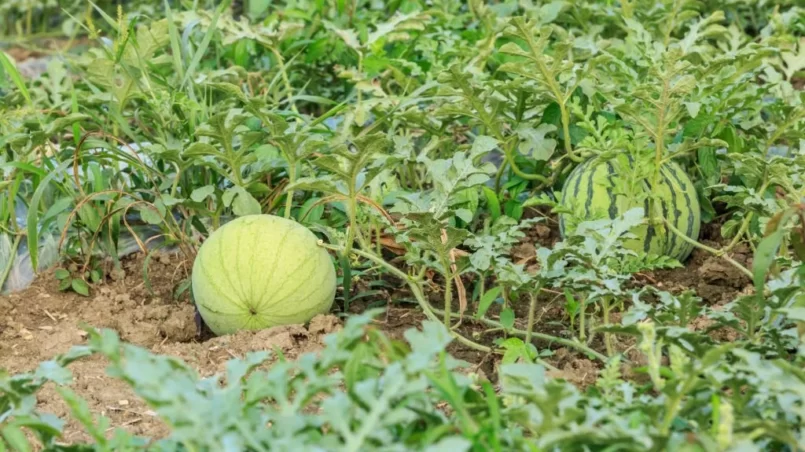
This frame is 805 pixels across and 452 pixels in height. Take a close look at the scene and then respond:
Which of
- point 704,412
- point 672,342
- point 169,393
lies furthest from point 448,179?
point 169,393

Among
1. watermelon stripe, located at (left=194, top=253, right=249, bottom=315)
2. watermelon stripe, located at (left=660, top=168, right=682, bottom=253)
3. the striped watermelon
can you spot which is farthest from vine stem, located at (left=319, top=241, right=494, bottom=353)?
watermelon stripe, located at (left=660, top=168, right=682, bottom=253)

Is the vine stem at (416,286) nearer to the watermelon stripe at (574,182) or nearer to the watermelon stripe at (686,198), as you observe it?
the watermelon stripe at (574,182)

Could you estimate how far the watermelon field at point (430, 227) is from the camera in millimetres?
2254

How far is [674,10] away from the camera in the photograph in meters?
3.93

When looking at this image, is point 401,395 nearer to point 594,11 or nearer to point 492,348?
point 492,348

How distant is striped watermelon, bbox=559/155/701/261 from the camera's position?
10.3 ft

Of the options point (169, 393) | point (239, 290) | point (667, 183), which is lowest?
point (239, 290)

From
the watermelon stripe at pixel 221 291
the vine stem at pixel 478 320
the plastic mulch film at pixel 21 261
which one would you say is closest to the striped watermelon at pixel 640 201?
the vine stem at pixel 478 320

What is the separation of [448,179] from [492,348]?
0.46 m

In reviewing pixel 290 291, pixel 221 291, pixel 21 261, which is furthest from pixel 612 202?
pixel 21 261

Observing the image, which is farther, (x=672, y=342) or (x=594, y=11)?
(x=594, y=11)

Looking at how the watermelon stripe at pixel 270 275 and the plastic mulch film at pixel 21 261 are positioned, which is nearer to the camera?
the watermelon stripe at pixel 270 275

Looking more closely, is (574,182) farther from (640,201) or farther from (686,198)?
(686,198)

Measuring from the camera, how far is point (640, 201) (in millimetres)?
3113
